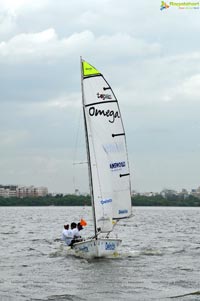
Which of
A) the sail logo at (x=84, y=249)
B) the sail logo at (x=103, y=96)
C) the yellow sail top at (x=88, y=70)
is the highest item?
the yellow sail top at (x=88, y=70)

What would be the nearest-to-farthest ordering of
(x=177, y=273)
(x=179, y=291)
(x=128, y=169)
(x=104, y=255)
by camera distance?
(x=179, y=291), (x=177, y=273), (x=104, y=255), (x=128, y=169)

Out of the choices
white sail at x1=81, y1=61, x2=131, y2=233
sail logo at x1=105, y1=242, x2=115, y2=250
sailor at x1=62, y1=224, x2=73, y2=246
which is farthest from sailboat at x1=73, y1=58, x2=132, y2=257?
sailor at x1=62, y1=224, x2=73, y2=246

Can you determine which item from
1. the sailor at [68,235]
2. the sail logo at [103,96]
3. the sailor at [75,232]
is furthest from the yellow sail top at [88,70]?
the sailor at [68,235]

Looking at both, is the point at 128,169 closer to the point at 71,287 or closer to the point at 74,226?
the point at 74,226

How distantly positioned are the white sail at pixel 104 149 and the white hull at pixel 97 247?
0.94 metres

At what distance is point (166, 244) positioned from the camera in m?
38.2

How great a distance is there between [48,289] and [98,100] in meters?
10.6

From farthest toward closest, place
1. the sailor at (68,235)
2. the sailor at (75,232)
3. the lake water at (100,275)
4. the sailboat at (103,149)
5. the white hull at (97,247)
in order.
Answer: the sailor at (68,235) → the sailor at (75,232) → the sailboat at (103,149) → the white hull at (97,247) → the lake water at (100,275)

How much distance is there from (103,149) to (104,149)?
1.8 inches

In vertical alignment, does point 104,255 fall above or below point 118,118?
below

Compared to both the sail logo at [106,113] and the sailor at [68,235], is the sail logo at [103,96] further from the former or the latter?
the sailor at [68,235]

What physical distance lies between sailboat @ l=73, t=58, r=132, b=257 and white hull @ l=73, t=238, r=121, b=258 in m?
0.08

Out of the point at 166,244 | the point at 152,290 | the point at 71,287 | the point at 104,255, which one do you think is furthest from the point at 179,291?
the point at 166,244

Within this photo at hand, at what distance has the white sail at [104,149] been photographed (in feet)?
91.7
